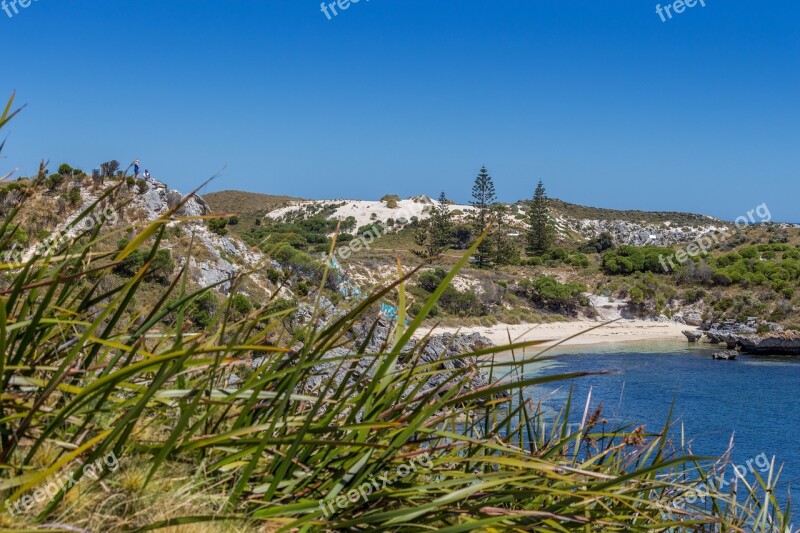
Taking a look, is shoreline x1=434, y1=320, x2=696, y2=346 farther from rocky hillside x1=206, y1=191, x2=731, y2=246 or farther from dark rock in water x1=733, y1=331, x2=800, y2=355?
rocky hillside x1=206, y1=191, x2=731, y2=246

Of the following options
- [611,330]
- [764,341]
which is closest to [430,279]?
[611,330]

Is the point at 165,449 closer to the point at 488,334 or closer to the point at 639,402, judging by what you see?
the point at 639,402

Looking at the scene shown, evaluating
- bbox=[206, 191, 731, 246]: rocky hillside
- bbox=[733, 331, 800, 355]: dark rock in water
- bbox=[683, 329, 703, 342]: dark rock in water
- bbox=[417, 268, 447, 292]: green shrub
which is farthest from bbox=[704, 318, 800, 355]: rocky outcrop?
bbox=[206, 191, 731, 246]: rocky hillside

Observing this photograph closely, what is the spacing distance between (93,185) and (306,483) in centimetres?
2654

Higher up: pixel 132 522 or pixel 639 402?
pixel 132 522

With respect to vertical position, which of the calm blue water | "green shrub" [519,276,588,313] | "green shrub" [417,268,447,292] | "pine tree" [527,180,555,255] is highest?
"pine tree" [527,180,555,255]

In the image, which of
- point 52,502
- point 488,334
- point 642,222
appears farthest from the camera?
point 642,222

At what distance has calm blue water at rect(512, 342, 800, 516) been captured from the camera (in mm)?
16734

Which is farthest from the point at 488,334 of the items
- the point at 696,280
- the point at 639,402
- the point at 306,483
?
the point at 306,483

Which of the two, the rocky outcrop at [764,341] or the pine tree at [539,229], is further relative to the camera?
the pine tree at [539,229]

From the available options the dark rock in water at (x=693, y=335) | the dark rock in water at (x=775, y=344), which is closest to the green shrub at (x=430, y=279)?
the dark rock in water at (x=693, y=335)

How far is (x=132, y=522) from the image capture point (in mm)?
1371

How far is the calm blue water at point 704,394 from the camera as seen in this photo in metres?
16.7

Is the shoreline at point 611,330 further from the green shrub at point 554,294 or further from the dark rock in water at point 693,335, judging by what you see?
the green shrub at point 554,294
